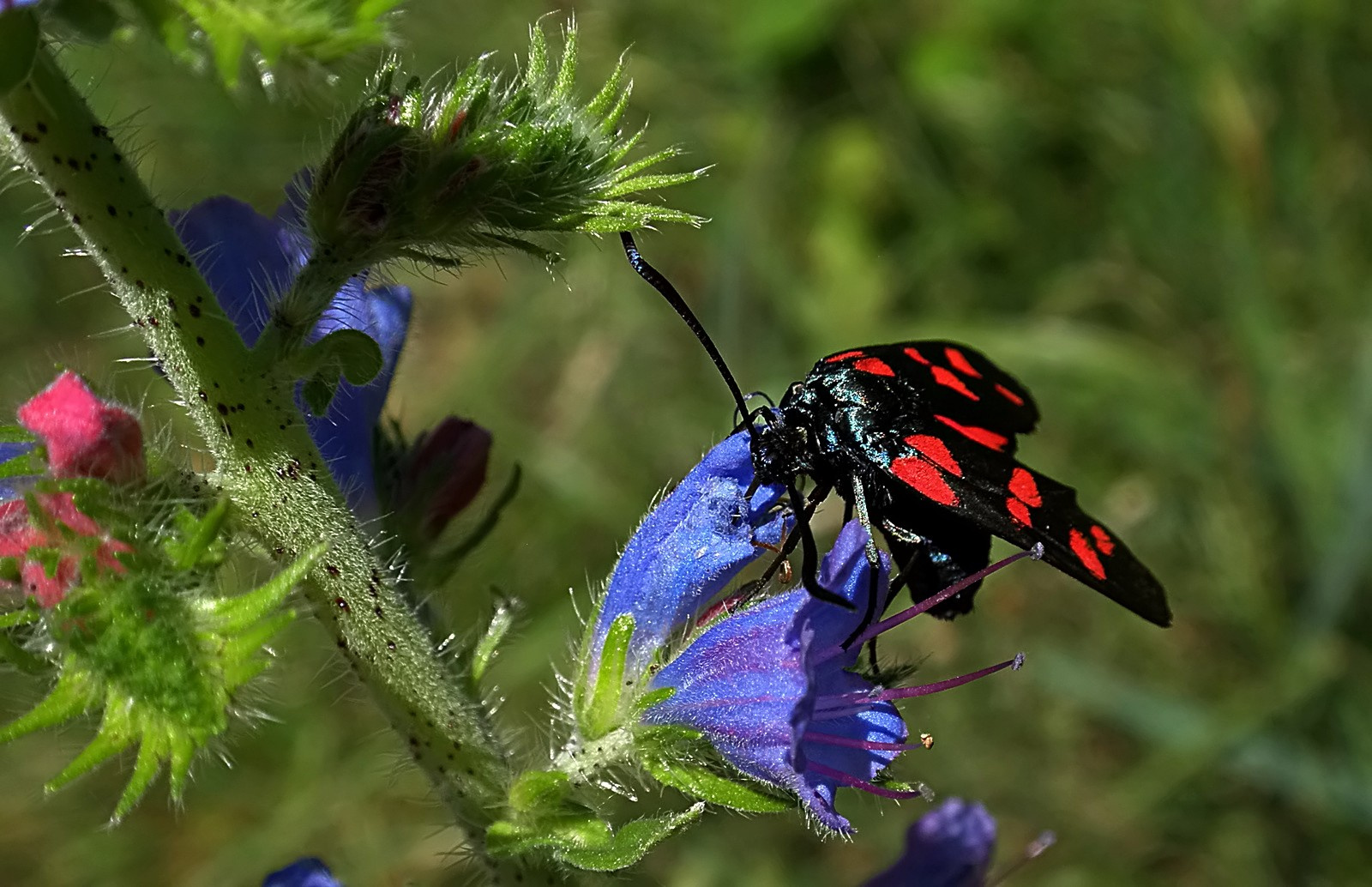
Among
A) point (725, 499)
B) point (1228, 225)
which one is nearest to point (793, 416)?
point (725, 499)

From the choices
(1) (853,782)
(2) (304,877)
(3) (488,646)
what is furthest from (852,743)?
(2) (304,877)

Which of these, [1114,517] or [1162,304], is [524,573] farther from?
[1162,304]

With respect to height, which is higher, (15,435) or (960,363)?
(15,435)

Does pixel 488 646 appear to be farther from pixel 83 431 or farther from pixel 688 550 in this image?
pixel 83 431

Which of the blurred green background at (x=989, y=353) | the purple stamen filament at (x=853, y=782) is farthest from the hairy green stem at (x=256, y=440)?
the blurred green background at (x=989, y=353)

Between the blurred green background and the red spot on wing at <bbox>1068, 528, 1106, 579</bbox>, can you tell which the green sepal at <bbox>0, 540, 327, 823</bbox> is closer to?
the red spot on wing at <bbox>1068, 528, 1106, 579</bbox>

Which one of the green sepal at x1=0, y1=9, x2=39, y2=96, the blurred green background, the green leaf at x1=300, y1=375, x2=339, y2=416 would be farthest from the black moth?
the blurred green background
